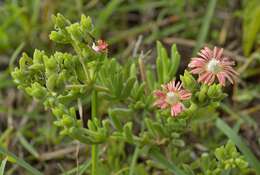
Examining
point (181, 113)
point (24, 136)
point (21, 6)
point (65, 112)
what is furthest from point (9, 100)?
point (181, 113)

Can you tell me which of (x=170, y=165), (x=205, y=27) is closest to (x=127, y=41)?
(x=205, y=27)

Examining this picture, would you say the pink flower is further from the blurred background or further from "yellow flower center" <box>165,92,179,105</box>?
the blurred background

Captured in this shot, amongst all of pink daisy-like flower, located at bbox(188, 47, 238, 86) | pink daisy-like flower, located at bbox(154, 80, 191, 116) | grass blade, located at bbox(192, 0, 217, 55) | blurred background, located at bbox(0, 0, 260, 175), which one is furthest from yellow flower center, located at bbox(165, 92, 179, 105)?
grass blade, located at bbox(192, 0, 217, 55)

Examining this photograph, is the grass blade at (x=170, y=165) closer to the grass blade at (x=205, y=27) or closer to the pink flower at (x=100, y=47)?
the pink flower at (x=100, y=47)

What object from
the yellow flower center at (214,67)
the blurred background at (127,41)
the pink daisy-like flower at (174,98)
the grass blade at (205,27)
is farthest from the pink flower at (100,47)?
the grass blade at (205,27)

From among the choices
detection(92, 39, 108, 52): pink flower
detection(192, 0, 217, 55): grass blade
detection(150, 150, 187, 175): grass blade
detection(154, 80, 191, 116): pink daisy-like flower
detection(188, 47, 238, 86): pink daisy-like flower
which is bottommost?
detection(150, 150, 187, 175): grass blade

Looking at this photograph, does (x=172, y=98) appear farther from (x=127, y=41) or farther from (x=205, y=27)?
(x=127, y=41)

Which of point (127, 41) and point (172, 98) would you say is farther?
point (127, 41)

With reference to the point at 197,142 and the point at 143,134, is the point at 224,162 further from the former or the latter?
the point at 197,142

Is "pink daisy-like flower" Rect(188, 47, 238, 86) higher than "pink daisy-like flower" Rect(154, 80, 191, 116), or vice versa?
"pink daisy-like flower" Rect(188, 47, 238, 86)
